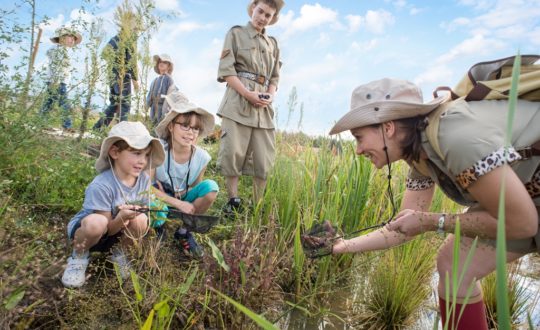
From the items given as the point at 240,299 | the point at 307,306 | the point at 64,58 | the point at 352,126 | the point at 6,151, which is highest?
the point at 64,58

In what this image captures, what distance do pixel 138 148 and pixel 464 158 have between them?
→ 1.71m

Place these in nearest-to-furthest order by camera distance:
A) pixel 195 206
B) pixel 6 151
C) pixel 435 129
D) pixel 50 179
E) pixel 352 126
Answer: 1. pixel 435 129
2. pixel 352 126
3. pixel 6 151
4. pixel 195 206
5. pixel 50 179

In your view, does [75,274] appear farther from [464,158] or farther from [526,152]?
[526,152]

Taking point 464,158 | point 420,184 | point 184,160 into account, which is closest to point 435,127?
point 464,158

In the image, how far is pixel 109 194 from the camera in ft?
7.87

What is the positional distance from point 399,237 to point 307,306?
79 cm

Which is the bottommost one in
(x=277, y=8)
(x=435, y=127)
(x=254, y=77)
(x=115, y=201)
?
(x=115, y=201)

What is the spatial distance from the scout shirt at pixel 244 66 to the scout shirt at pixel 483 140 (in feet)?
7.67

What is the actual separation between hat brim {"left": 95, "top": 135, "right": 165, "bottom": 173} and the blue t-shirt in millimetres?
217

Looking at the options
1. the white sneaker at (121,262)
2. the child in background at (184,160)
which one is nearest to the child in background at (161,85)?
the child in background at (184,160)

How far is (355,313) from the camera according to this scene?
248cm

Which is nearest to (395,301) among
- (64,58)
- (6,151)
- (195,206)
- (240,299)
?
(240,299)

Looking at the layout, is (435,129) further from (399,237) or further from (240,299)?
(240,299)

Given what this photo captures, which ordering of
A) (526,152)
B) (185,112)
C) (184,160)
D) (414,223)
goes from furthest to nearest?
1. (184,160)
2. (185,112)
3. (414,223)
4. (526,152)
